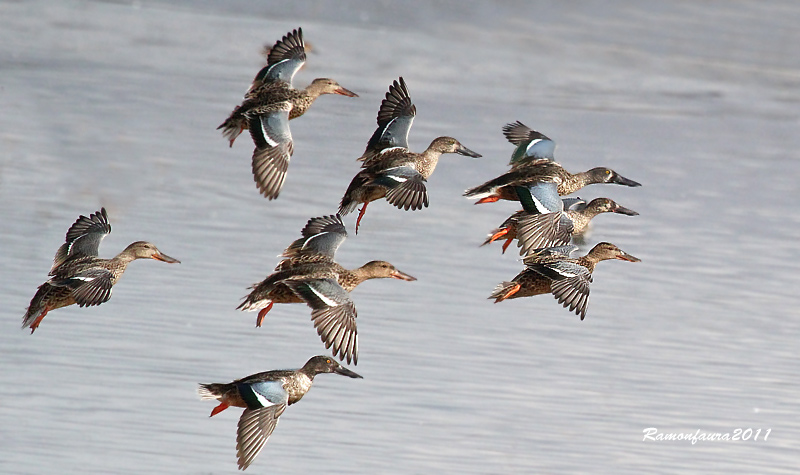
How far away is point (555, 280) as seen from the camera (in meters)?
9.49

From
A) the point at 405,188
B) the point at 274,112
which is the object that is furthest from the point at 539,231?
the point at 274,112

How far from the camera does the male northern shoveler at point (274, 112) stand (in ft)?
30.9

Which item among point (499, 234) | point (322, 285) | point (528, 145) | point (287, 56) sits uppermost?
point (287, 56)

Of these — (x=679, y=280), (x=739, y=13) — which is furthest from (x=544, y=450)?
(x=739, y=13)

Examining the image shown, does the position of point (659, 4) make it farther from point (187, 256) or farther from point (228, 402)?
point (228, 402)

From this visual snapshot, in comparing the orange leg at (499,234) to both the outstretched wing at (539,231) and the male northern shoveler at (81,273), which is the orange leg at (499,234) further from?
the male northern shoveler at (81,273)

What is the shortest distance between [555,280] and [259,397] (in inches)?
82.6

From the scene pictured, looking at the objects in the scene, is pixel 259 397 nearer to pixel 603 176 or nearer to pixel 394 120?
pixel 394 120

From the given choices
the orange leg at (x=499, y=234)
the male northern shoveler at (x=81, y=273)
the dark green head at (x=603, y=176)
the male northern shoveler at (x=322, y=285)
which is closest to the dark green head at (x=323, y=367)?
the male northern shoveler at (x=322, y=285)

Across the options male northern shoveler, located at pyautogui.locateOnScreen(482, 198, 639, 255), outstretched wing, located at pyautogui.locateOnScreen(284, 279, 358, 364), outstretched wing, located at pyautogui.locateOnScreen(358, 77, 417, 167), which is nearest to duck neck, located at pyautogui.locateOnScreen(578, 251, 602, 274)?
male northern shoveler, located at pyautogui.locateOnScreen(482, 198, 639, 255)

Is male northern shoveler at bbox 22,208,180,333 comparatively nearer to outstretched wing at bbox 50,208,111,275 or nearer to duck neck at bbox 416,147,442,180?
outstretched wing at bbox 50,208,111,275

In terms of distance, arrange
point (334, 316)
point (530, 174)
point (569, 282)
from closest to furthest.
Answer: point (334, 316) < point (569, 282) < point (530, 174)

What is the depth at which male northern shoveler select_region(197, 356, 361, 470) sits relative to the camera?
803cm

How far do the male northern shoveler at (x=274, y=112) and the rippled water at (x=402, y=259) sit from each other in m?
1.48
